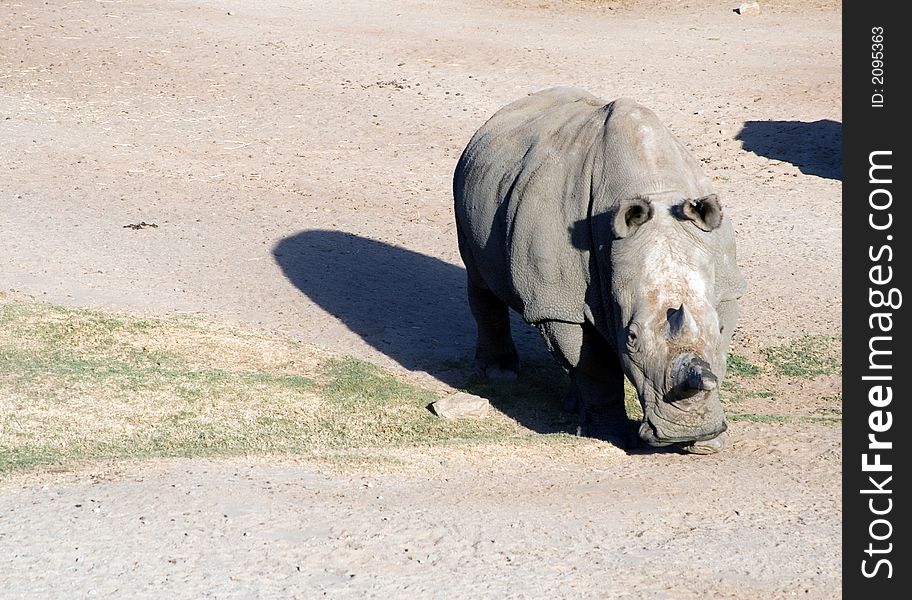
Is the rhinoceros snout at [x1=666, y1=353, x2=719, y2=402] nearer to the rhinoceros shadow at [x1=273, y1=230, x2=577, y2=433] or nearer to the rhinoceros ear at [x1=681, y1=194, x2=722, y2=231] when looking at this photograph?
the rhinoceros ear at [x1=681, y1=194, x2=722, y2=231]

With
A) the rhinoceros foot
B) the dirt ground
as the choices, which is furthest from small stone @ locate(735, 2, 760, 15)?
the rhinoceros foot

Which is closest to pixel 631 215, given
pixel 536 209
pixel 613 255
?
pixel 613 255

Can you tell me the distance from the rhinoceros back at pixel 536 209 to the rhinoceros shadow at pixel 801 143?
907 cm

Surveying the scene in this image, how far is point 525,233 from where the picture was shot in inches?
373

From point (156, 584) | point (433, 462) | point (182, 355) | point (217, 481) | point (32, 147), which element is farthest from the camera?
point (32, 147)

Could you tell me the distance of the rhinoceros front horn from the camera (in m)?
7.83

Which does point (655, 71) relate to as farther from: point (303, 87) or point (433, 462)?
point (433, 462)

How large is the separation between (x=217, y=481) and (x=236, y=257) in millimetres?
6904

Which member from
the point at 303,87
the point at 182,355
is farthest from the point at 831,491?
the point at 303,87

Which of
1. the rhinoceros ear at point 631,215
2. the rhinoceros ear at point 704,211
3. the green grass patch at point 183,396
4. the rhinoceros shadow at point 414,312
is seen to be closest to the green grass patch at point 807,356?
the rhinoceros shadow at point 414,312

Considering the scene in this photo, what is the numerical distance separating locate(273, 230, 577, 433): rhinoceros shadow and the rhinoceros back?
1.08 metres

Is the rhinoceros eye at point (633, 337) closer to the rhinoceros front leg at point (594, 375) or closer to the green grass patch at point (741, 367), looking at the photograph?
the rhinoceros front leg at point (594, 375)

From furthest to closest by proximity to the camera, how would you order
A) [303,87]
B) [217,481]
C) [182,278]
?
[303,87]
[182,278]
[217,481]

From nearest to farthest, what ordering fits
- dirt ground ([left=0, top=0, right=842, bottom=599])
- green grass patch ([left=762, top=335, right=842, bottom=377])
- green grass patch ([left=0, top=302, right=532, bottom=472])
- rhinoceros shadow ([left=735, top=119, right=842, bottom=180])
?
dirt ground ([left=0, top=0, right=842, bottom=599]) < green grass patch ([left=0, top=302, right=532, bottom=472]) < green grass patch ([left=762, top=335, right=842, bottom=377]) < rhinoceros shadow ([left=735, top=119, right=842, bottom=180])
